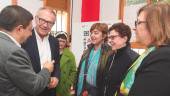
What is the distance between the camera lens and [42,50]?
96.1 inches

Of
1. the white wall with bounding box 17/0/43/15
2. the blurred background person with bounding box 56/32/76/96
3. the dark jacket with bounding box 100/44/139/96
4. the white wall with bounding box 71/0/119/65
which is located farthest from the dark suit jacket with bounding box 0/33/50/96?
the white wall with bounding box 17/0/43/15

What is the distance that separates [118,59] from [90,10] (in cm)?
214

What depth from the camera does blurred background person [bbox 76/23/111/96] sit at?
2.74 metres

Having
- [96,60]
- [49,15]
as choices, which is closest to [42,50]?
[49,15]

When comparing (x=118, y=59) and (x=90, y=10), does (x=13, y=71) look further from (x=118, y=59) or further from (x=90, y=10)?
(x=90, y=10)

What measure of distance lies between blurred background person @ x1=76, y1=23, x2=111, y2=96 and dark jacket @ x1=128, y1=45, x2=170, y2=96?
1.57 metres

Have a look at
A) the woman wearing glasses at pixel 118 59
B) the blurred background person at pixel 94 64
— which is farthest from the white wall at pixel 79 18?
the woman wearing glasses at pixel 118 59

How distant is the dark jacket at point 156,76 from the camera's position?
1108mm

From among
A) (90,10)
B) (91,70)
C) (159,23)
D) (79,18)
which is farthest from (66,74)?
(159,23)

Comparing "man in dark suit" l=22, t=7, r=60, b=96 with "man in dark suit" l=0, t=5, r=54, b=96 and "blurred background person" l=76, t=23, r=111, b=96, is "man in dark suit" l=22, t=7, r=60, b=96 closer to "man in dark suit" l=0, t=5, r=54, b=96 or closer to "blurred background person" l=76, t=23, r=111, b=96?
"blurred background person" l=76, t=23, r=111, b=96

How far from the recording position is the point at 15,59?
161 cm

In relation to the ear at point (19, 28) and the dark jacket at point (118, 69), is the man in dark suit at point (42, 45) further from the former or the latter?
the ear at point (19, 28)

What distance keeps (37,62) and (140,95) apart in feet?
4.45

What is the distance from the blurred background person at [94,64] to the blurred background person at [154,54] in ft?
4.80
